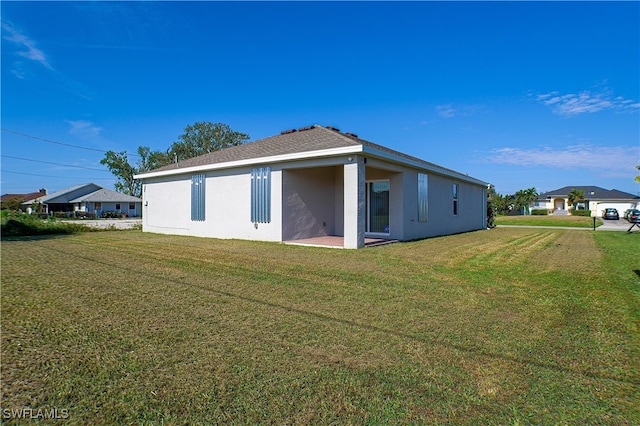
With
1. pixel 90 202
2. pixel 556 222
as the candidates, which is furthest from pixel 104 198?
pixel 556 222

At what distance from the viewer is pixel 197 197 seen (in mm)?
14727

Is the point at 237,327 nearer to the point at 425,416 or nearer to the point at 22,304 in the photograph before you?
the point at 425,416

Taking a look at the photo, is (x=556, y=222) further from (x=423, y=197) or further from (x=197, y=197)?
(x=197, y=197)

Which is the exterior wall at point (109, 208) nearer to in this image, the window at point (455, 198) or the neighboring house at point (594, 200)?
the window at point (455, 198)

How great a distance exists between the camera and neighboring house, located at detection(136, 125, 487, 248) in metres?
10.5

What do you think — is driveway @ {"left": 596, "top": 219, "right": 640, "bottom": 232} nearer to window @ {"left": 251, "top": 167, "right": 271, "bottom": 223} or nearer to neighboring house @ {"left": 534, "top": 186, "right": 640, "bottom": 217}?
window @ {"left": 251, "top": 167, "right": 271, "bottom": 223}

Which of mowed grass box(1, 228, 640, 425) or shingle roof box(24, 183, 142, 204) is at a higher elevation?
shingle roof box(24, 183, 142, 204)

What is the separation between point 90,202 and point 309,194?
43.4 m

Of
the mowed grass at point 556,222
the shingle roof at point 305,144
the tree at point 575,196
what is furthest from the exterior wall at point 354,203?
the tree at point 575,196

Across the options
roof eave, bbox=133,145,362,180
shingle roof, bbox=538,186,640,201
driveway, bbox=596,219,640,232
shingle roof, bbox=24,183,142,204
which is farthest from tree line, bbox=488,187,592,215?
shingle roof, bbox=24,183,142,204

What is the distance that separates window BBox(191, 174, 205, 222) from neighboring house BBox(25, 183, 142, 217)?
1448 inches

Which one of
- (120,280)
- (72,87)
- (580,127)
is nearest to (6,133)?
(72,87)

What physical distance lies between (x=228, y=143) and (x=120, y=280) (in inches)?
1721

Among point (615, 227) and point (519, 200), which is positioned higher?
point (519, 200)
